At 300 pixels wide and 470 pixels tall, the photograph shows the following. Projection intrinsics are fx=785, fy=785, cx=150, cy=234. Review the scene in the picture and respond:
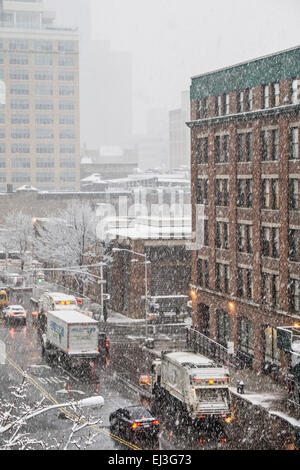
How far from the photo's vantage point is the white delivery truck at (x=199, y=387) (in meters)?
35.2

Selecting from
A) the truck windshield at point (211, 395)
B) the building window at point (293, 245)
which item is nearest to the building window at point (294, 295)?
the building window at point (293, 245)

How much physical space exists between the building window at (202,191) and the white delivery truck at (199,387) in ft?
74.8

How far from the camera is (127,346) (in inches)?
2324

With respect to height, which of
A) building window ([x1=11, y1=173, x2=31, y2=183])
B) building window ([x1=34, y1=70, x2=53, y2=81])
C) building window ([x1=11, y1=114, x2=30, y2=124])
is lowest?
building window ([x1=11, y1=173, x2=31, y2=183])

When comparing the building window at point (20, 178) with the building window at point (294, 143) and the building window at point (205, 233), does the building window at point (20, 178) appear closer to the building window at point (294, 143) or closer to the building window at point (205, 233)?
the building window at point (205, 233)

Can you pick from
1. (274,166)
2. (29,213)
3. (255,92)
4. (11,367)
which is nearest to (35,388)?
(11,367)

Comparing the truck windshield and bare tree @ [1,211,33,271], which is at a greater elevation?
bare tree @ [1,211,33,271]

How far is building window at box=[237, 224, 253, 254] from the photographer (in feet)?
171

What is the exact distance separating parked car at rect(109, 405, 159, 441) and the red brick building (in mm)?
15981

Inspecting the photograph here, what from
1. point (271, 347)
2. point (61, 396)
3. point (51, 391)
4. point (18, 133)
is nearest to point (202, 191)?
point (271, 347)

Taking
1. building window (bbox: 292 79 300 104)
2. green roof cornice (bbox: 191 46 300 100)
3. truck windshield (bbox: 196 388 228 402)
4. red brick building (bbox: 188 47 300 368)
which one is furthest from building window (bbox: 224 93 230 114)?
truck windshield (bbox: 196 388 228 402)

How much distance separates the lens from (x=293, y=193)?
4731 cm

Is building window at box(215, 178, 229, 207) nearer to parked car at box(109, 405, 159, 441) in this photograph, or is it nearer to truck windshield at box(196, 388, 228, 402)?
truck windshield at box(196, 388, 228, 402)

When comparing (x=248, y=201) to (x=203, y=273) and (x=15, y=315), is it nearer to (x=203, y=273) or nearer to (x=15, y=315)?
(x=203, y=273)
